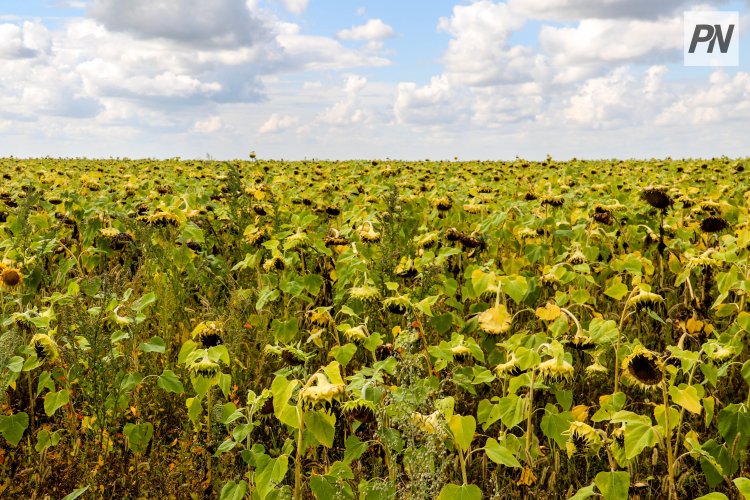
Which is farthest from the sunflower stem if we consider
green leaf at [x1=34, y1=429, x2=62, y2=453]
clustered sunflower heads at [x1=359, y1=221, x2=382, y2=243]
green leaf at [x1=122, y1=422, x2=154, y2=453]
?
green leaf at [x1=34, y1=429, x2=62, y2=453]

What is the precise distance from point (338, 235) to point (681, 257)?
2.37 meters

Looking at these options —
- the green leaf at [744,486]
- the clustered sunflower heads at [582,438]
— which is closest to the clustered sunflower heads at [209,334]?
the clustered sunflower heads at [582,438]

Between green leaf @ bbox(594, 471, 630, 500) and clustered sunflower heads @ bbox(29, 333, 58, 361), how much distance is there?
2068mm

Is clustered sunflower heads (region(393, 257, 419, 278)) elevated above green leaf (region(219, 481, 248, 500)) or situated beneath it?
elevated above

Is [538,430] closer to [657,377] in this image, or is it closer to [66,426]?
[657,377]

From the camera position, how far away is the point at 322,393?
192 cm

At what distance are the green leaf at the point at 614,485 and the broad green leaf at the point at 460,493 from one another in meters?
0.44

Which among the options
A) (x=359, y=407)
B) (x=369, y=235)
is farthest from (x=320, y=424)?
(x=369, y=235)

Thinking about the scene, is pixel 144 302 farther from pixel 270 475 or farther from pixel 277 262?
pixel 270 475

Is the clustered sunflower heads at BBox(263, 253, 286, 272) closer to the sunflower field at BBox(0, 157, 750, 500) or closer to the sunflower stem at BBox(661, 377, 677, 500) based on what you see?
the sunflower field at BBox(0, 157, 750, 500)

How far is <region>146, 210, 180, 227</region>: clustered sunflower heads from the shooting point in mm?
4402

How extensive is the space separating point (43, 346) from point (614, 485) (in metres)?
2.18

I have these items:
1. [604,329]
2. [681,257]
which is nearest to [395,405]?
[604,329]

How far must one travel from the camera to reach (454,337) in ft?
9.07
